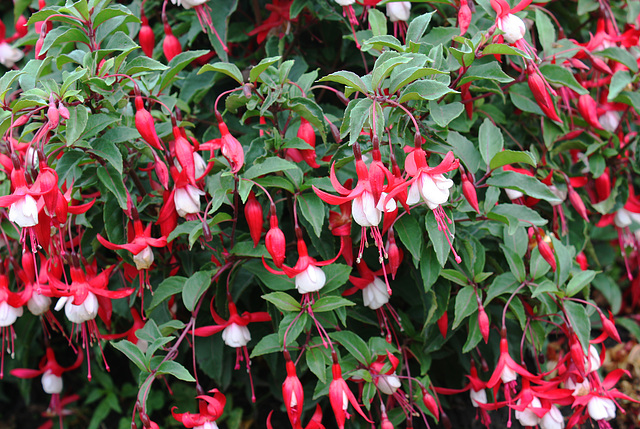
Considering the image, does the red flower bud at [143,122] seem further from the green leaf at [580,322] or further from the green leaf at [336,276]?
the green leaf at [580,322]

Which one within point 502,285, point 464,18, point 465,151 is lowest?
point 502,285

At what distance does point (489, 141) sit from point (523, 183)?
0.10m

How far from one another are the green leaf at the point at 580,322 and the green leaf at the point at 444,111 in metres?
0.43

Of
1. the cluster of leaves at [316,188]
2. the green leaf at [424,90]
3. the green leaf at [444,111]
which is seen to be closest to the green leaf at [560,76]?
the cluster of leaves at [316,188]

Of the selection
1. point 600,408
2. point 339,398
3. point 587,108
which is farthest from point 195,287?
point 587,108

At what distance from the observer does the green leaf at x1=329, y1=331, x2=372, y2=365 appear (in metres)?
1.05

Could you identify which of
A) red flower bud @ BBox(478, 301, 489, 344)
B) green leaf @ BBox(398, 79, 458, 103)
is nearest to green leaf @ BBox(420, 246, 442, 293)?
red flower bud @ BBox(478, 301, 489, 344)

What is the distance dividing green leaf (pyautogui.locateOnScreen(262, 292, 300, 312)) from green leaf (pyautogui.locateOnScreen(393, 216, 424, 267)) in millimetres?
223

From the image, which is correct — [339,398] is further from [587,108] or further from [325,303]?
[587,108]

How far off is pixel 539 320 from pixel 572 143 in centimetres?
46

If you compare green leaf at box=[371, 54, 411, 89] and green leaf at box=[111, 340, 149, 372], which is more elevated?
green leaf at box=[371, 54, 411, 89]

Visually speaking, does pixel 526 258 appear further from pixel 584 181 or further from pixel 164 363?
pixel 164 363

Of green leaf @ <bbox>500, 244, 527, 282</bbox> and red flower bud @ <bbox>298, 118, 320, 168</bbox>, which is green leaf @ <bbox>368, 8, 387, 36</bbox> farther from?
green leaf @ <bbox>500, 244, 527, 282</bbox>

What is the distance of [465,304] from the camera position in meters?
1.05
